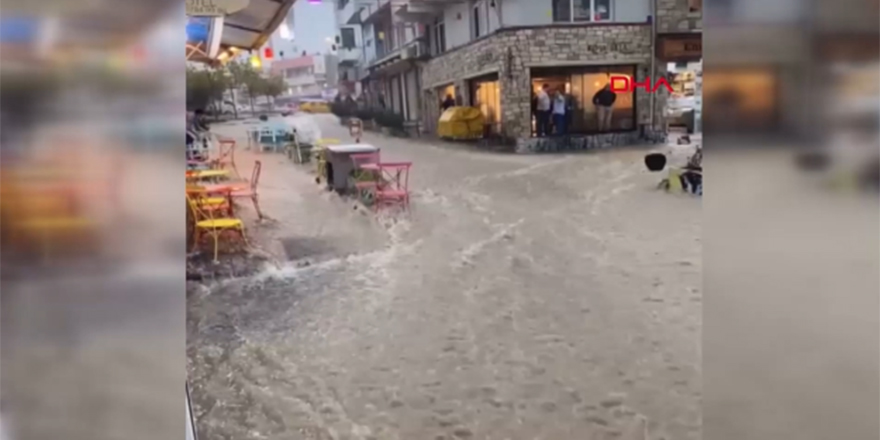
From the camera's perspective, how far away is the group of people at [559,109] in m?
7.33

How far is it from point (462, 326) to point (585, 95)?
16.4 ft

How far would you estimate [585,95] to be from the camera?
7395mm

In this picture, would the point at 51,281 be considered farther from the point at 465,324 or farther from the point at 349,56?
the point at 349,56

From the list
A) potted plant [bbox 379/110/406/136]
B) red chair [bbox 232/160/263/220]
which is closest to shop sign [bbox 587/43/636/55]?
potted plant [bbox 379/110/406/136]

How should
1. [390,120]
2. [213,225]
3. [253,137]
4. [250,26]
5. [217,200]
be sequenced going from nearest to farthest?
1. [213,225]
2. [217,200]
3. [250,26]
4. [253,137]
5. [390,120]

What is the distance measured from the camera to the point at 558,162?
23.7 feet

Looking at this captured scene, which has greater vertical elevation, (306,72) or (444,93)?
(306,72)

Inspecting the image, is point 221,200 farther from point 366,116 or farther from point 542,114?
point 542,114

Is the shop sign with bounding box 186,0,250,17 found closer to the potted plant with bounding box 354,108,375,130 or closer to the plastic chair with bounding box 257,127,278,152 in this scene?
the plastic chair with bounding box 257,127,278,152

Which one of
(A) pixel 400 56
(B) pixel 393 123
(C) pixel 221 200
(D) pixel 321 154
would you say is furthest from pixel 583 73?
(C) pixel 221 200

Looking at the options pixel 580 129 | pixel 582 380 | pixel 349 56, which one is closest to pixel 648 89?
pixel 580 129

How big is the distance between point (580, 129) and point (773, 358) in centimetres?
691

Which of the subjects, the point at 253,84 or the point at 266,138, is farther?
the point at 266,138

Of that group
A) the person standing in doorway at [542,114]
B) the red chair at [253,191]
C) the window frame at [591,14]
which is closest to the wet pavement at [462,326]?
the red chair at [253,191]
